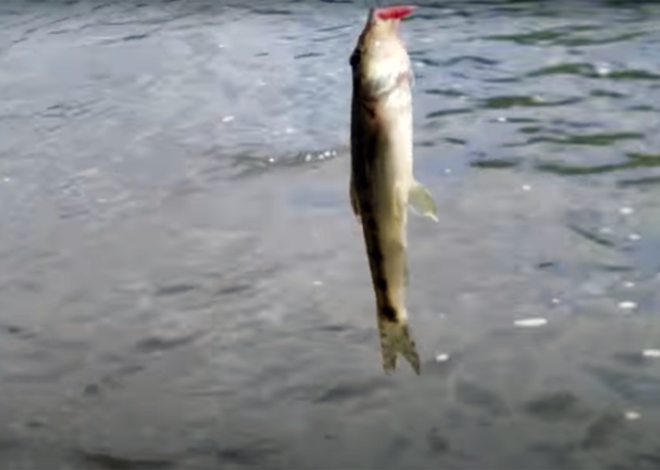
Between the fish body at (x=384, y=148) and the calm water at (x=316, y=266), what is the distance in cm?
136

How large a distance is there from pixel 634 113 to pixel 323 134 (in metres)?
1.65

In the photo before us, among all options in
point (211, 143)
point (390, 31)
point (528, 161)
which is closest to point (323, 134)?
point (211, 143)

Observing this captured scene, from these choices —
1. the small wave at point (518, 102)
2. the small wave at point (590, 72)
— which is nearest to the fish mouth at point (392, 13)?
the small wave at point (518, 102)

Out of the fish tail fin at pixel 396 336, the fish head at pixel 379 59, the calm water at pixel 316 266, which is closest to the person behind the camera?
the fish head at pixel 379 59

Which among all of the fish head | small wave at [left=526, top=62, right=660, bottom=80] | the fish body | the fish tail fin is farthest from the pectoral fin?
small wave at [left=526, top=62, right=660, bottom=80]

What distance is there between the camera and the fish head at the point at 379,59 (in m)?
2.71

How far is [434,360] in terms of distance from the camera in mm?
4914

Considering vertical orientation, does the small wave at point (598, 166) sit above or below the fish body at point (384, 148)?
below

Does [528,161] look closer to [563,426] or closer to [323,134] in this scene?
[323,134]

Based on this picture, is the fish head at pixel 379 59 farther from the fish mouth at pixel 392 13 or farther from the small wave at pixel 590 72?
the small wave at pixel 590 72

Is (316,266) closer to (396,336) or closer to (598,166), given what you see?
(598,166)

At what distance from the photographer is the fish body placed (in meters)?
2.73

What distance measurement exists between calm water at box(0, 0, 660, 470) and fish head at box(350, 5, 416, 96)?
179 centimetres

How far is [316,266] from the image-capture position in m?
5.89
